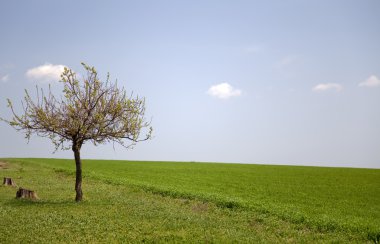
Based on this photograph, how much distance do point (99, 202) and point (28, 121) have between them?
8.92m

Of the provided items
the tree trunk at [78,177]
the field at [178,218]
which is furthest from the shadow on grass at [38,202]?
the tree trunk at [78,177]

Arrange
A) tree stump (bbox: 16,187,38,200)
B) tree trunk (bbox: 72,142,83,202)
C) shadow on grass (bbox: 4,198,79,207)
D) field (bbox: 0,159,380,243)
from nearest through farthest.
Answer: field (bbox: 0,159,380,243) < shadow on grass (bbox: 4,198,79,207) < tree trunk (bbox: 72,142,83,202) < tree stump (bbox: 16,187,38,200)

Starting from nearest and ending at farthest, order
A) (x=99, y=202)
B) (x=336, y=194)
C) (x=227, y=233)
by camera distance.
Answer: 1. (x=227, y=233)
2. (x=99, y=202)
3. (x=336, y=194)

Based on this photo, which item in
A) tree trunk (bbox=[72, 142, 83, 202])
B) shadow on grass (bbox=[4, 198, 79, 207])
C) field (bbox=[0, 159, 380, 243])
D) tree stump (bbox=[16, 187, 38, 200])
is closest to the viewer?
field (bbox=[0, 159, 380, 243])

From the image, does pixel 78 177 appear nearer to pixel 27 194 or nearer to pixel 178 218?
pixel 27 194

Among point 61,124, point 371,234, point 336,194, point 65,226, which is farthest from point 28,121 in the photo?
point 336,194

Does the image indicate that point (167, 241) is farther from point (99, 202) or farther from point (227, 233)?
point (99, 202)

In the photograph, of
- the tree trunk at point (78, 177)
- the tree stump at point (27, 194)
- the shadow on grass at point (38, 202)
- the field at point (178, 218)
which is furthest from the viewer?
the tree stump at point (27, 194)

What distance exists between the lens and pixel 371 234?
2075cm

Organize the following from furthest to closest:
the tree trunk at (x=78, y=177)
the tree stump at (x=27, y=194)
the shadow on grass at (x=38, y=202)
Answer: the tree stump at (x=27, y=194) → the tree trunk at (x=78, y=177) → the shadow on grass at (x=38, y=202)

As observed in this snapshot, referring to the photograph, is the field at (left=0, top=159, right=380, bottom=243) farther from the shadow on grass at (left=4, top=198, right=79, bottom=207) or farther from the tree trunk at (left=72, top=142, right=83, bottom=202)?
the tree trunk at (left=72, top=142, right=83, bottom=202)

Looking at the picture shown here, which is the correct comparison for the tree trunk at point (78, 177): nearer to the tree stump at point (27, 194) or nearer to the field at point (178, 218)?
the field at point (178, 218)

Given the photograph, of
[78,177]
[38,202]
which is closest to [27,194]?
[38,202]

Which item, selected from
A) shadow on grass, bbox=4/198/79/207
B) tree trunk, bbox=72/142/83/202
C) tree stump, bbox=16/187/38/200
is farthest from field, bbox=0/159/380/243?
tree trunk, bbox=72/142/83/202
